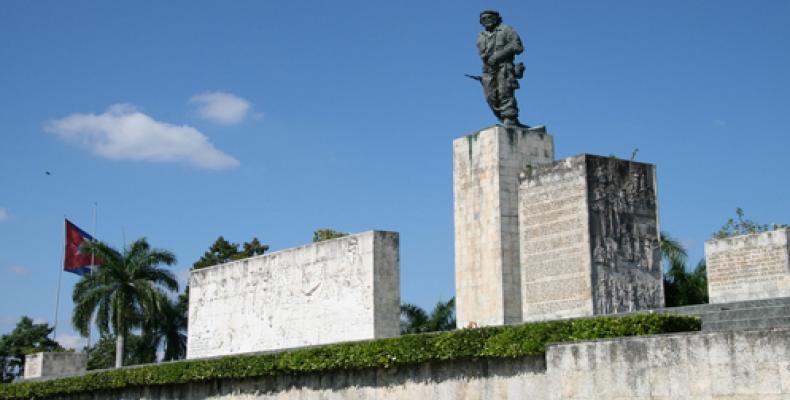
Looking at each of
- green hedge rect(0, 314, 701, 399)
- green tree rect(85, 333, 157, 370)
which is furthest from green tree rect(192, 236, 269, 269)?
green hedge rect(0, 314, 701, 399)

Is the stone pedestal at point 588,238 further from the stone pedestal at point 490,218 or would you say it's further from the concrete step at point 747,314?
the concrete step at point 747,314

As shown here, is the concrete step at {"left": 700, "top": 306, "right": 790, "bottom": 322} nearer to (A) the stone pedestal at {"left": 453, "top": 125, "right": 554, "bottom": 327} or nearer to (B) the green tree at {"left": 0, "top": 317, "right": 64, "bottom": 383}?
(A) the stone pedestal at {"left": 453, "top": 125, "right": 554, "bottom": 327}

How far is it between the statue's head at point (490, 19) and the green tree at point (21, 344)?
2873 cm

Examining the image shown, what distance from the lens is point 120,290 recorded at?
29.2 m

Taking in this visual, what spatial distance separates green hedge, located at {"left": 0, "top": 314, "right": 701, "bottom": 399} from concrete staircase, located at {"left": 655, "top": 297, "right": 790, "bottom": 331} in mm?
415

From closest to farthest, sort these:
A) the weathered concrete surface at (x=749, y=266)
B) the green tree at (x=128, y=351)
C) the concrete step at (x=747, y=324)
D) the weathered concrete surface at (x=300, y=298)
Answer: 1. the concrete step at (x=747, y=324)
2. the weathered concrete surface at (x=300, y=298)
3. the weathered concrete surface at (x=749, y=266)
4. the green tree at (x=128, y=351)

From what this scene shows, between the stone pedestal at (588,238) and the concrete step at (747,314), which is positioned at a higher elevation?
the stone pedestal at (588,238)

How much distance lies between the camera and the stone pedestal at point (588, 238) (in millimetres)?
14703

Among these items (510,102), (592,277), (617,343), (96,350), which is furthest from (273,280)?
(96,350)

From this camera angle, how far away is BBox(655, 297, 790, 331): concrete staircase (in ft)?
32.7

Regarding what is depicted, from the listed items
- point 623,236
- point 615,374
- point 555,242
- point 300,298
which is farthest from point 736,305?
point 300,298

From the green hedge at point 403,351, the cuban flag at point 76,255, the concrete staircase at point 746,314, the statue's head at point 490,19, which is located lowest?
the green hedge at point 403,351

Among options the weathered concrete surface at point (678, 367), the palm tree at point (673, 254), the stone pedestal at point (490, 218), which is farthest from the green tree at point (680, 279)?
the weathered concrete surface at point (678, 367)

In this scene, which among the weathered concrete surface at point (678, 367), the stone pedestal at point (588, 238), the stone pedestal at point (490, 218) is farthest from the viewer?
the stone pedestal at point (490, 218)
